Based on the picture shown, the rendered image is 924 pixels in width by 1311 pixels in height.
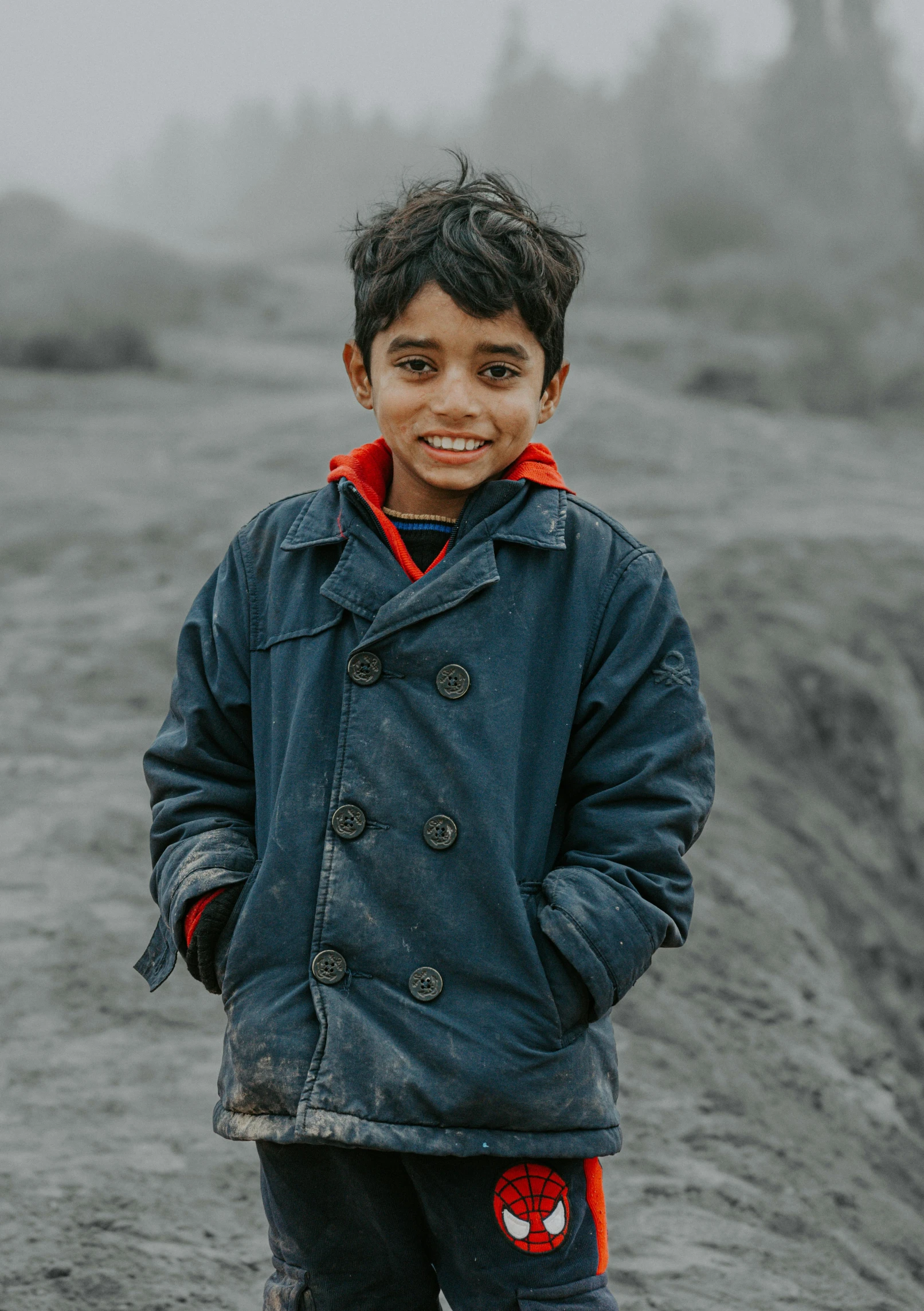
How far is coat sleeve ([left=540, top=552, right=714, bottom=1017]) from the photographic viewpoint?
133 centimetres

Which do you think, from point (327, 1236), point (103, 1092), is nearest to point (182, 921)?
point (327, 1236)

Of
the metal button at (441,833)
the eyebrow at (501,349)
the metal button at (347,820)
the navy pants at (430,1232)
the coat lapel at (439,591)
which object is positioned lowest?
the navy pants at (430,1232)

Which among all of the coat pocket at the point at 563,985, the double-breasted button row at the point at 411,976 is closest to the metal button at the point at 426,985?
the double-breasted button row at the point at 411,976

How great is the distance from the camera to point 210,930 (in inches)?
55.5

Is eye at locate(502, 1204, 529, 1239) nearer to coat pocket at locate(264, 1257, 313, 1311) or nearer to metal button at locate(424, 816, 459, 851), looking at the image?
coat pocket at locate(264, 1257, 313, 1311)

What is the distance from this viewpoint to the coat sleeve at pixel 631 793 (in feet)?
4.35

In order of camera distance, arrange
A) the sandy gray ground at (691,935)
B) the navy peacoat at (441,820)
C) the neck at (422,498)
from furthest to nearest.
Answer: the sandy gray ground at (691,935)
the neck at (422,498)
the navy peacoat at (441,820)

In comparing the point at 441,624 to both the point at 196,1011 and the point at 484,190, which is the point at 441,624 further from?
the point at 196,1011

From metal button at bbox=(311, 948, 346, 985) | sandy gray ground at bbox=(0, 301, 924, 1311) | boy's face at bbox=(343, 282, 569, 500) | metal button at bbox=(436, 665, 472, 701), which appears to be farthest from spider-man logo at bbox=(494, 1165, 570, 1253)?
sandy gray ground at bbox=(0, 301, 924, 1311)

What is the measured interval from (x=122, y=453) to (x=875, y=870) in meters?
6.12

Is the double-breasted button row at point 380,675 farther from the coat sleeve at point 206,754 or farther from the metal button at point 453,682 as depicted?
the coat sleeve at point 206,754

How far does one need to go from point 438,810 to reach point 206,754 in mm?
310

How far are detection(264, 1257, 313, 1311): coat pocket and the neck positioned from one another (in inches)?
33.7

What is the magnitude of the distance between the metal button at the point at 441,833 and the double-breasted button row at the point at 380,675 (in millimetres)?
128
